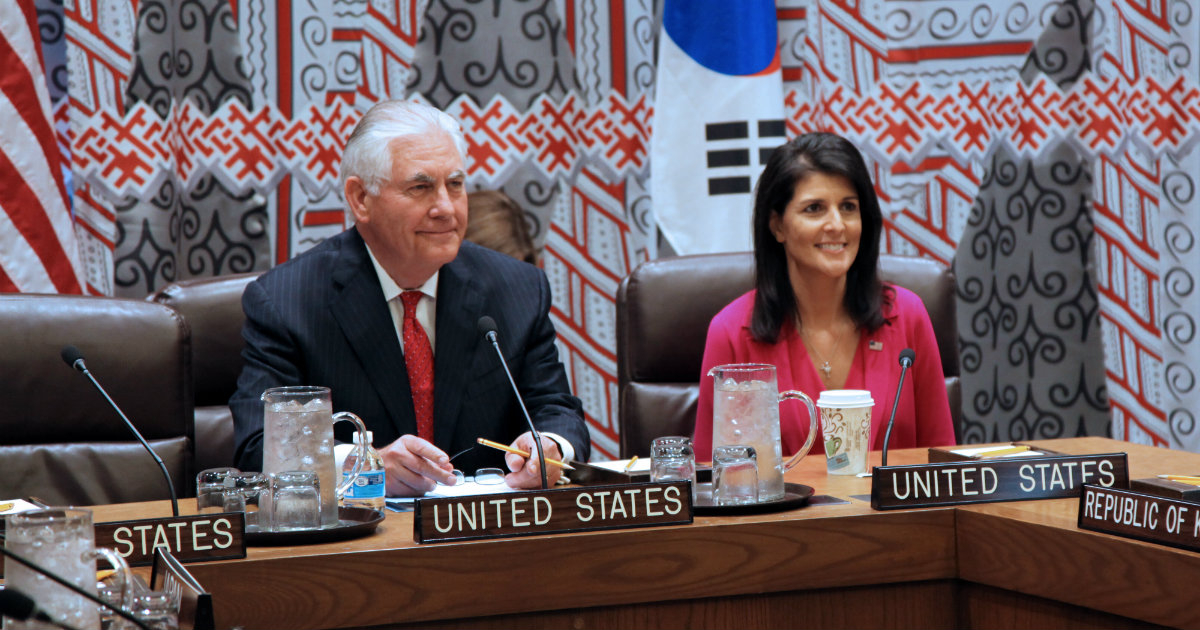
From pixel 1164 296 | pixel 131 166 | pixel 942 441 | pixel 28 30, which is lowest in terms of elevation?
pixel 942 441

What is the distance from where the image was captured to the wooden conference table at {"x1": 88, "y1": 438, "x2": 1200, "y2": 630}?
4.57ft

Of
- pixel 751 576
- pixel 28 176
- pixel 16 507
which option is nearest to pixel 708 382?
pixel 751 576

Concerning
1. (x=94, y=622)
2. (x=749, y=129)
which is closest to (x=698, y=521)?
(x=94, y=622)

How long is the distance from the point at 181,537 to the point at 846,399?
103 cm

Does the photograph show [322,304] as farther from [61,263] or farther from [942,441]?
[942,441]

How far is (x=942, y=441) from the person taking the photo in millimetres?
2424

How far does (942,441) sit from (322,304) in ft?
4.07

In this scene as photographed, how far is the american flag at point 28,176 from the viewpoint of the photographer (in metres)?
2.83

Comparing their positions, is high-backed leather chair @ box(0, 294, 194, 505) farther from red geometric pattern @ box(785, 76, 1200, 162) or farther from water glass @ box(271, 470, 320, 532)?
red geometric pattern @ box(785, 76, 1200, 162)

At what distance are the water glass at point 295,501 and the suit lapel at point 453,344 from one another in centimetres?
77

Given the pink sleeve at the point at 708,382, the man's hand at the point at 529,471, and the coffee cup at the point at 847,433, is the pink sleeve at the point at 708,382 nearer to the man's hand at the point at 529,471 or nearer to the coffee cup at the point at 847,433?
the coffee cup at the point at 847,433

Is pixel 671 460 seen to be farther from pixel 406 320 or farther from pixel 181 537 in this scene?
pixel 406 320

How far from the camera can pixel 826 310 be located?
2.56 metres

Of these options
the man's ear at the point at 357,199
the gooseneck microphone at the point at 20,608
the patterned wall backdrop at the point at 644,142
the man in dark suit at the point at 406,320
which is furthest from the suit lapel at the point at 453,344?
the gooseneck microphone at the point at 20,608
